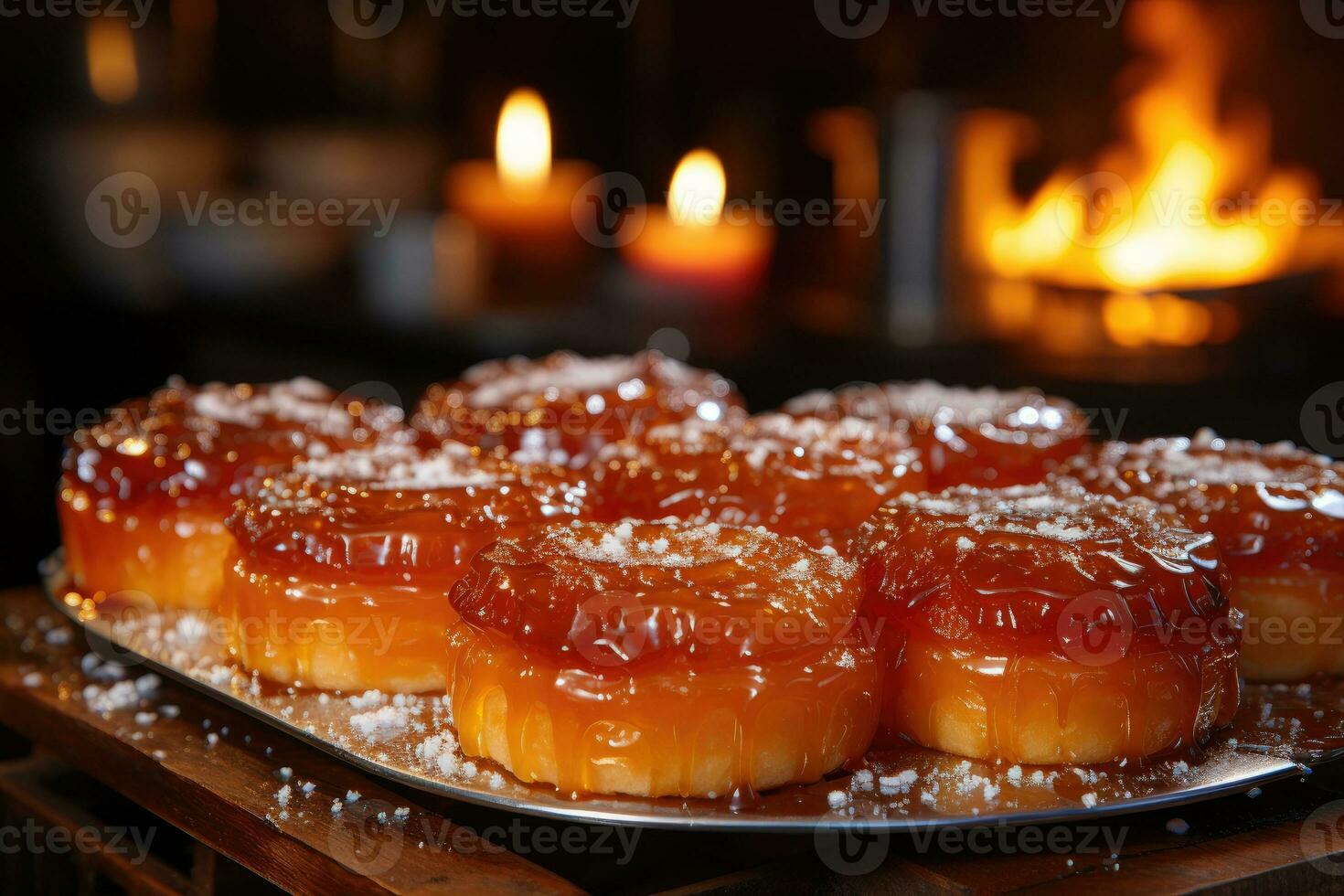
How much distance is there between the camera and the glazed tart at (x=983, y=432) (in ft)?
6.39

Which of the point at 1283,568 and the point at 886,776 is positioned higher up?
the point at 1283,568

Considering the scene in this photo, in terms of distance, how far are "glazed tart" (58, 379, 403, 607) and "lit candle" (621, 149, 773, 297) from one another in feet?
9.49

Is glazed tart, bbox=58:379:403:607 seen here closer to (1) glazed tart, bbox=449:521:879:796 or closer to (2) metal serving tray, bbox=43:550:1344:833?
(2) metal serving tray, bbox=43:550:1344:833

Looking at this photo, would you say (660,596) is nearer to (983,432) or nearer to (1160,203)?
(983,432)

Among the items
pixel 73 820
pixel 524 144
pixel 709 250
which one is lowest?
pixel 73 820

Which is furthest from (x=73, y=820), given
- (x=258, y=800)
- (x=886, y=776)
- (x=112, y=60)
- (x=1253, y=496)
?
(x=112, y=60)

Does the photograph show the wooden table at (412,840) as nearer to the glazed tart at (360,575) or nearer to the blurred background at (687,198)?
the glazed tart at (360,575)

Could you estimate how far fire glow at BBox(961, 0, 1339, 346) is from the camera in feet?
11.7

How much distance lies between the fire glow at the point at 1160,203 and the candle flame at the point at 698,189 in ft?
2.99

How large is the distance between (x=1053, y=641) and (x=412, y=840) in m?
0.63

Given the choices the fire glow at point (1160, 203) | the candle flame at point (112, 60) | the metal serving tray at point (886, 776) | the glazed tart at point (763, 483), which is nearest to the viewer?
the metal serving tray at point (886, 776)

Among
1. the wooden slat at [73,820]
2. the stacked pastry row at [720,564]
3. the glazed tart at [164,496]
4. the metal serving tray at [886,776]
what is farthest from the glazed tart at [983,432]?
the wooden slat at [73,820]

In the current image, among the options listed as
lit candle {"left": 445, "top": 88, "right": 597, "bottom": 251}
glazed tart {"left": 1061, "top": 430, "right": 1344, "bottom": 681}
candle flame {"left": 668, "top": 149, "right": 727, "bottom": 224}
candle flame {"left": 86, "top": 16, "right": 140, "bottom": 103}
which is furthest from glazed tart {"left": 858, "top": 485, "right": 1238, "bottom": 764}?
lit candle {"left": 445, "top": 88, "right": 597, "bottom": 251}

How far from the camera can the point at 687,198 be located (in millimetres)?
4676
